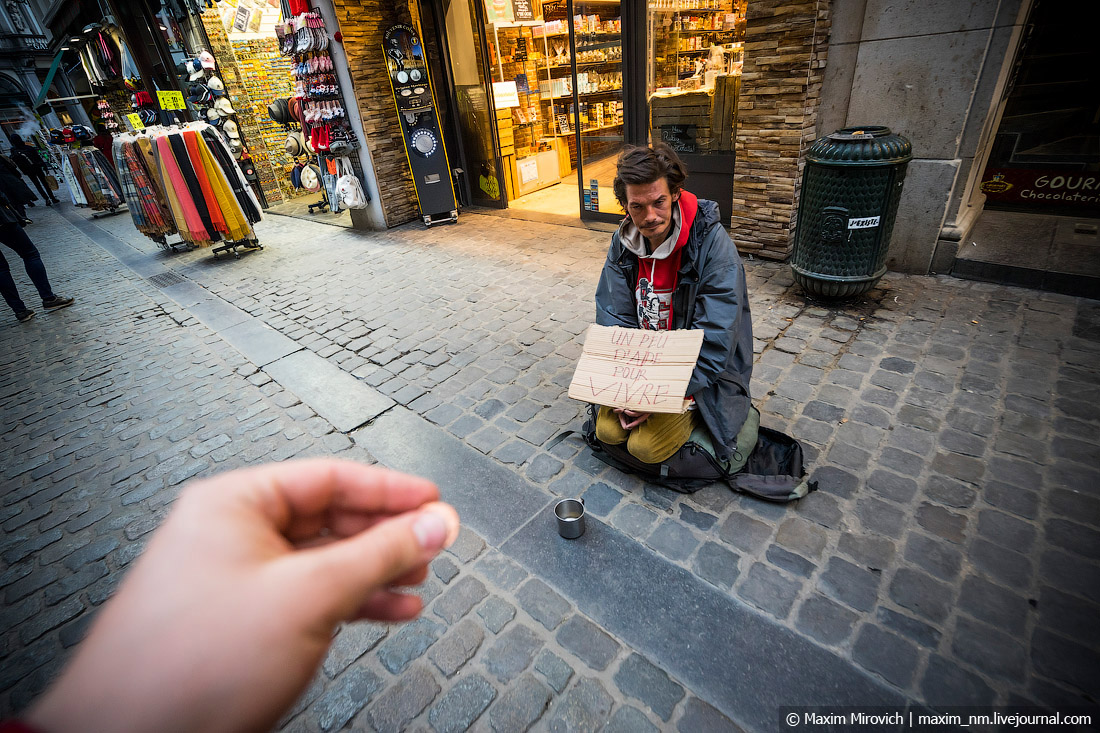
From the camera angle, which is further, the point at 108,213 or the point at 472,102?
the point at 108,213

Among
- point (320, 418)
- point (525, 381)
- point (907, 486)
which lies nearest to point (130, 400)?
point (320, 418)

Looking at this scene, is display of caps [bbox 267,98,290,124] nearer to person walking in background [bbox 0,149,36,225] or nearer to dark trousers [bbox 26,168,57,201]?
person walking in background [bbox 0,149,36,225]

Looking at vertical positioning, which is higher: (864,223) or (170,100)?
(170,100)

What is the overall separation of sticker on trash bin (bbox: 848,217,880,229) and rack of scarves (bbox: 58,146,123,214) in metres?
17.3

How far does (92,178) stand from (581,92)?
1674 centimetres

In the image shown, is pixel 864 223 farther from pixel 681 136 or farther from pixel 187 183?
pixel 187 183

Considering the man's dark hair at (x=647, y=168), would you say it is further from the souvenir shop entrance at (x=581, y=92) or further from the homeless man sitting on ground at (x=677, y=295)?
the souvenir shop entrance at (x=581, y=92)

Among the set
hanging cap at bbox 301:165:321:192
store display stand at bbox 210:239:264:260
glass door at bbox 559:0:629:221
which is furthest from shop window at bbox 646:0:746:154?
hanging cap at bbox 301:165:321:192

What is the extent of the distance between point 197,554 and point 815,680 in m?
2.21

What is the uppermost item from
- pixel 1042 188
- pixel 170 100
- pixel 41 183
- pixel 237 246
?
pixel 170 100

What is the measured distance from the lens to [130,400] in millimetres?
4695

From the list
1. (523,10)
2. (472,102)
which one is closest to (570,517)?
(472,102)

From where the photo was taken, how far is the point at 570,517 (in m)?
2.72
